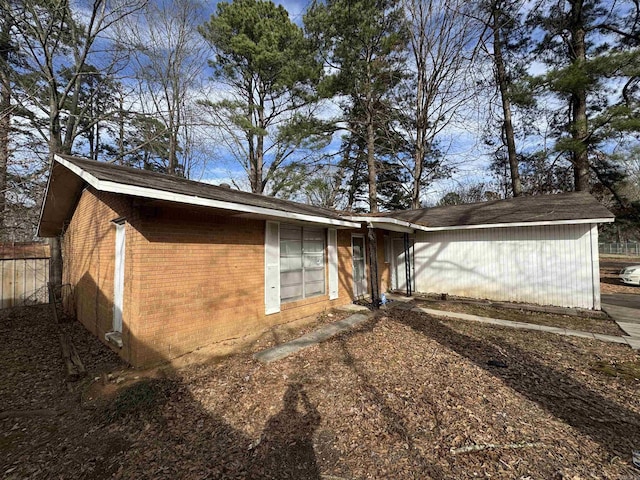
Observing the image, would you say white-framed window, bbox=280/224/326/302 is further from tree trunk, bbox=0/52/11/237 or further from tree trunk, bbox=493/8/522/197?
tree trunk, bbox=493/8/522/197

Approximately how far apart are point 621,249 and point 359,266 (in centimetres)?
4080

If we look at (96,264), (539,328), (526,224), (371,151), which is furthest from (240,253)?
(371,151)

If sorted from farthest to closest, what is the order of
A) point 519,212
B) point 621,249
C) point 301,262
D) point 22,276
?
point 621,249, point 519,212, point 22,276, point 301,262

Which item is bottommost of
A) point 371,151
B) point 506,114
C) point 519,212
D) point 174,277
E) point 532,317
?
point 532,317

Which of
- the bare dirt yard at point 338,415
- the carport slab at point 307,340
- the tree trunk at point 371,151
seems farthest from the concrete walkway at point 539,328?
the tree trunk at point 371,151

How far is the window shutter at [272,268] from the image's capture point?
636 centimetres

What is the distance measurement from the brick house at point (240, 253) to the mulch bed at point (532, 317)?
1.14 metres

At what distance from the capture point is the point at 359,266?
33.4ft

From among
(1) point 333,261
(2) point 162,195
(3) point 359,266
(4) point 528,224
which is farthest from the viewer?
(3) point 359,266

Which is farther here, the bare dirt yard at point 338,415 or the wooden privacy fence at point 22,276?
the wooden privacy fence at point 22,276

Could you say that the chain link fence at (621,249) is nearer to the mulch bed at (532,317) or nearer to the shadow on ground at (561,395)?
the mulch bed at (532,317)

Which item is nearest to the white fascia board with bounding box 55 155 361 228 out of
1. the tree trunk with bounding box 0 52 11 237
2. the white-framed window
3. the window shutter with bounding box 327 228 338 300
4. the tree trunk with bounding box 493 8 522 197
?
the white-framed window

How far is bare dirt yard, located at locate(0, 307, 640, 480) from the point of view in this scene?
2.50 metres

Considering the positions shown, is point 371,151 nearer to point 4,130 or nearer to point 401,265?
point 401,265
